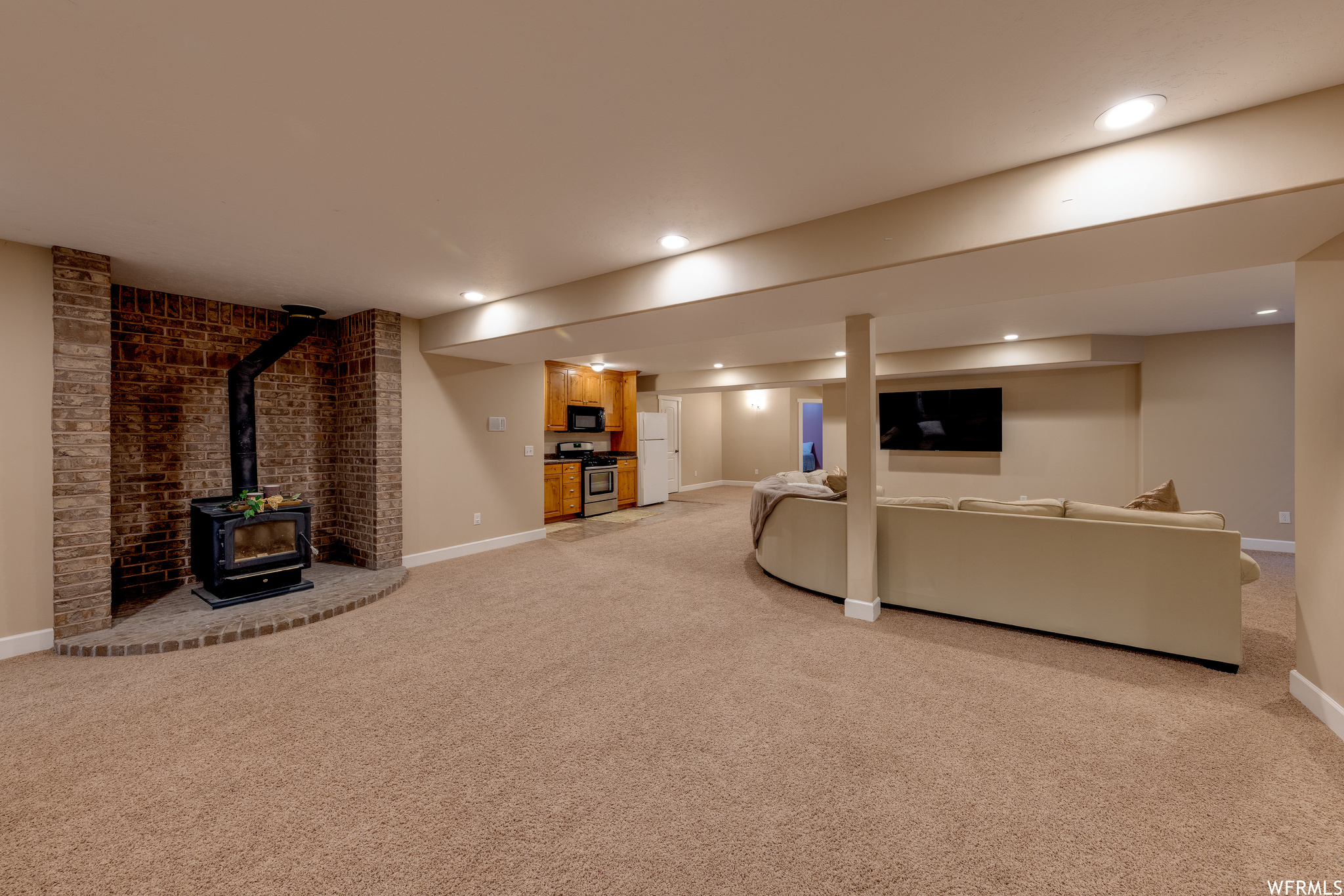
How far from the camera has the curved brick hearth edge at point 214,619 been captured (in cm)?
302

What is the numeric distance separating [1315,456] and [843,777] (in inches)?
99.1

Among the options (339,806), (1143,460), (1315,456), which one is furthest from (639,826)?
(1143,460)

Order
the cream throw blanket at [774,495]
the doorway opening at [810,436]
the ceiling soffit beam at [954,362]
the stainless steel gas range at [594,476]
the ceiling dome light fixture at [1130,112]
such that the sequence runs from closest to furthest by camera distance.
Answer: the ceiling dome light fixture at [1130,112], the cream throw blanket at [774,495], the ceiling soffit beam at [954,362], the stainless steel gas range at [594,476], the doorway opening at [810,436]

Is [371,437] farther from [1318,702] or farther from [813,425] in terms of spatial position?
[813,425]

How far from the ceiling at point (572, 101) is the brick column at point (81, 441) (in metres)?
0.38

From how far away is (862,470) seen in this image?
11.4 ft

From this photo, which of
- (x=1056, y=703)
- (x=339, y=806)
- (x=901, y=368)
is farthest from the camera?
(x=901, y=368)

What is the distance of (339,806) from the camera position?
5.79 ft

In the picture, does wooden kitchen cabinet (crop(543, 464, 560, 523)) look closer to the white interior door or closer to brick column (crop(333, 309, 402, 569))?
brick column (crop(333, 309, 402, 569))

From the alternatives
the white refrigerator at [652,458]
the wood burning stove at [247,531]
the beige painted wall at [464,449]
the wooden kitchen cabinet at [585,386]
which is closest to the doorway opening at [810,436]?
the white refrigerator at [652,458]

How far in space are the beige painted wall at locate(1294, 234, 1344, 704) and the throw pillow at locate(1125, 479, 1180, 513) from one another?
45.1 inches

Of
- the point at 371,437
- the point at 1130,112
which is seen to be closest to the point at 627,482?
the point at 371,437

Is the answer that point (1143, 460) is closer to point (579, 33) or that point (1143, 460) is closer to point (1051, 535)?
point (1051, 535)

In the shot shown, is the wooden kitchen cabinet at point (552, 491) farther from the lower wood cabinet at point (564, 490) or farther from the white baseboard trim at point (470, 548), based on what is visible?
the white baseboard trim at point (470, 548)
